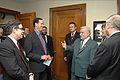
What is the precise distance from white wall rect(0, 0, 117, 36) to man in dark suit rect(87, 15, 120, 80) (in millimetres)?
2536

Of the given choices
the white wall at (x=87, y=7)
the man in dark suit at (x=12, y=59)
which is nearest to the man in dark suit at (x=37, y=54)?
the man in dark suit at (x=12, y=59)

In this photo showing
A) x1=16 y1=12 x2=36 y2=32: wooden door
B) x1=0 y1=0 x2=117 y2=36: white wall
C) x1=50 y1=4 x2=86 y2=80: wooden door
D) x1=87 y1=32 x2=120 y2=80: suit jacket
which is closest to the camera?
x1=87 y1=32 x2=120 y2=80: suit jacket

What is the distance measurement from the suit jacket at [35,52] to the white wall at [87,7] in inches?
78.2

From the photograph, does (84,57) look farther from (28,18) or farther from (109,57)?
(28,18)

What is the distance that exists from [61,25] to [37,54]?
7.58 ft

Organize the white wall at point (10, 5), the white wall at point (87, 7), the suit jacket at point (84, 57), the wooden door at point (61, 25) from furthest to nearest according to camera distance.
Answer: the white wall at point (10, 5) → the wooden door at point (61, 25) → the white wall at point (87, 7) → the suit jacket at point (84, 57)

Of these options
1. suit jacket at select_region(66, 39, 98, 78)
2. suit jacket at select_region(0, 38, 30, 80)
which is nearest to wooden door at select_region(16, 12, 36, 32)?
suit jacket at select_region(66, 39, 98, 78)

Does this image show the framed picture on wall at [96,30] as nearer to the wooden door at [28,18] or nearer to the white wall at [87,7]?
the white wall at [87,7]

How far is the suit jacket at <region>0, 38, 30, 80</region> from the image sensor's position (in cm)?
210

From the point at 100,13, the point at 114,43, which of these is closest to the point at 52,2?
the point at 100,13

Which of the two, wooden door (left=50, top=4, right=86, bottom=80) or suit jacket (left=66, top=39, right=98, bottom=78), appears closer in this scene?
suit jacket (left=66, top=39, right=98, bottom=78)

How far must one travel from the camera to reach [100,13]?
15.5ft

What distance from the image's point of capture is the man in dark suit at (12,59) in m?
2.10

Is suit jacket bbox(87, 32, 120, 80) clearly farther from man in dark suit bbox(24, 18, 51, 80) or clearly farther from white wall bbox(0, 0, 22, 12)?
white wall bbox(0, 0, 22, 12)
